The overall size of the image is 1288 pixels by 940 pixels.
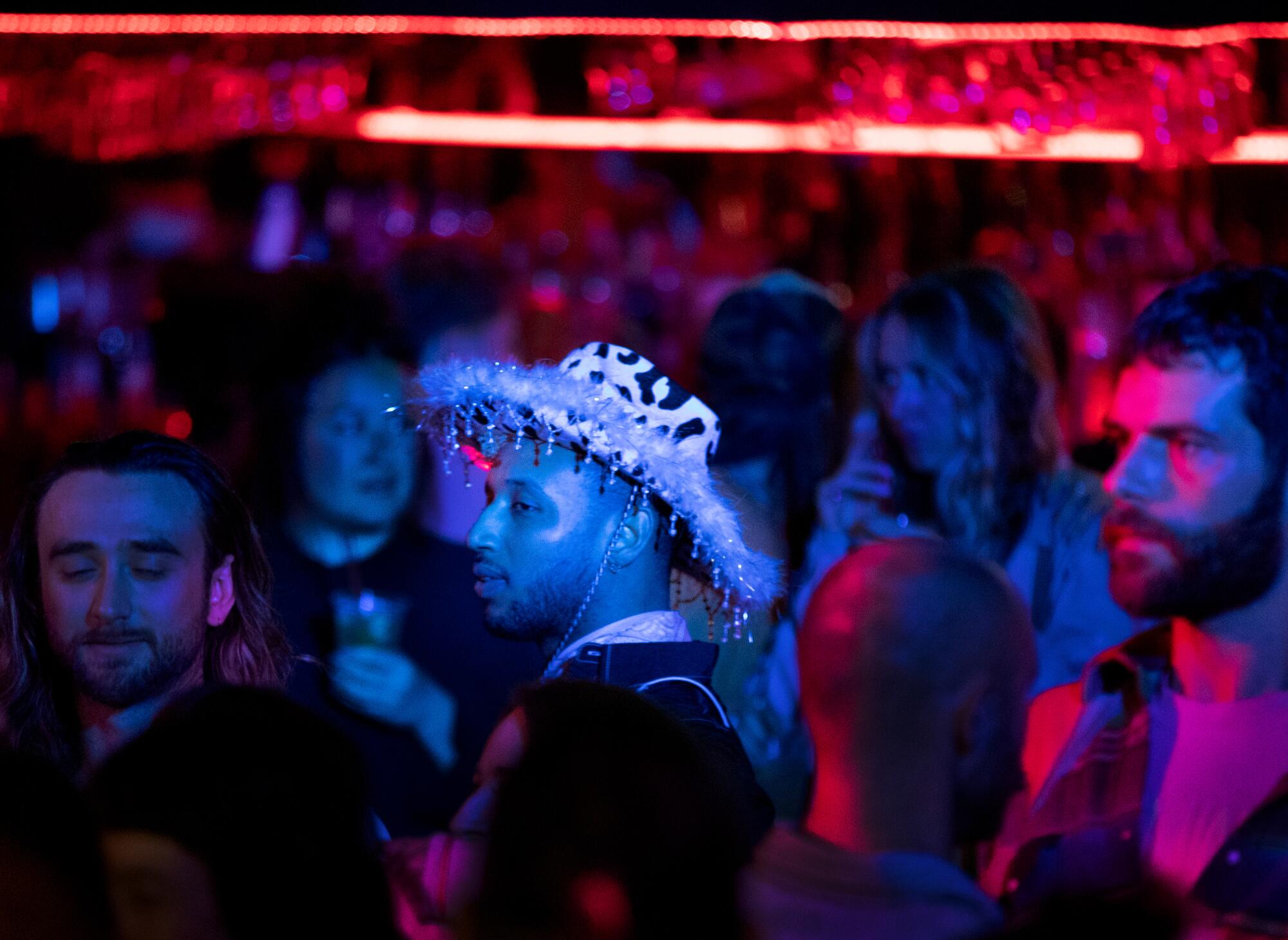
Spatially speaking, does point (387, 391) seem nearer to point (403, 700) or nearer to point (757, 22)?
point (403, 700)

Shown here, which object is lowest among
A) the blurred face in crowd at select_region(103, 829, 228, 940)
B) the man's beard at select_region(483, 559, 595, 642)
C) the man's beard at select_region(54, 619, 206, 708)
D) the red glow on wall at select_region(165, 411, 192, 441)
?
the blurred face in crowd at select_region(103, 829, 228, 940)

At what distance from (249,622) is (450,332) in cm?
190

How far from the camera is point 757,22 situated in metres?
4.98

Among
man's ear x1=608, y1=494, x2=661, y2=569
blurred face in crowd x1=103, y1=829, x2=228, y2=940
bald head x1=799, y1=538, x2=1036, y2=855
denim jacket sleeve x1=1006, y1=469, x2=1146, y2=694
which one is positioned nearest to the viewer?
blurred face in crowd x1=103, y1=829, x2=228, y2=940

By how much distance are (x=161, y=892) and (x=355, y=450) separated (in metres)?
2.30

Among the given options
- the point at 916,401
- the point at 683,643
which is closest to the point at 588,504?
the point at 683,643

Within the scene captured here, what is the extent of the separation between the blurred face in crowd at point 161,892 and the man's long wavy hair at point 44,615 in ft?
3.44

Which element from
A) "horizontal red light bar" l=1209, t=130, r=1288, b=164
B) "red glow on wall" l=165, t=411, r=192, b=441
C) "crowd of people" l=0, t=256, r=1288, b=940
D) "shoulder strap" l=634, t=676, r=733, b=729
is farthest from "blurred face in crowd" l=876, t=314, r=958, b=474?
"red glow on wall" l=165, t=411, r=192, b=441

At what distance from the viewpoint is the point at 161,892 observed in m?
1.56

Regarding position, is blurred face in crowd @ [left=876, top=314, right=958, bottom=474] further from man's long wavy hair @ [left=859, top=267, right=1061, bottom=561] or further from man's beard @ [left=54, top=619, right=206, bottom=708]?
man's beard @ [left=54, top=619, right=206, bottom=708]

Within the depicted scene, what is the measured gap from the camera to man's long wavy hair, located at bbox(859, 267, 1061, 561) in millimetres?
3666

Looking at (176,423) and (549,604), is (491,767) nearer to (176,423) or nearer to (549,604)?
(549,604)

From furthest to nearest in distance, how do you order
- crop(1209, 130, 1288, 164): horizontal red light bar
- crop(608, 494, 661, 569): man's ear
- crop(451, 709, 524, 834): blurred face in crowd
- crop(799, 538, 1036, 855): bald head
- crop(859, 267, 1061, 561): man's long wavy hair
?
crop(1209, 130, 1288, 164): horizontal red light bar → crop(859, 267, 1061, 561): man's long wavy hair → crop(608, 494, 661, 569): man's ear → crop(451, 709, 524, 834): blurred face in crowd → crop(799, 538, 1036, 855): bald head

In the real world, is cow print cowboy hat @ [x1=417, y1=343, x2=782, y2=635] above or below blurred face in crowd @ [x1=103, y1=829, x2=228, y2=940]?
above
